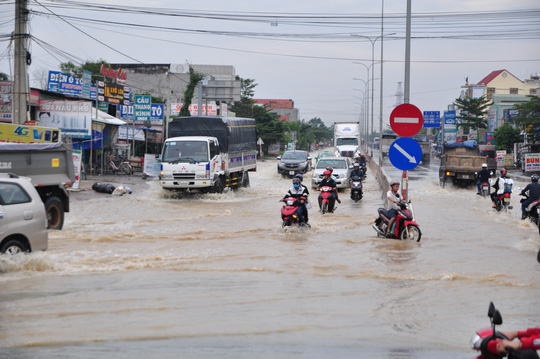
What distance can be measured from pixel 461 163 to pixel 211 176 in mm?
13455

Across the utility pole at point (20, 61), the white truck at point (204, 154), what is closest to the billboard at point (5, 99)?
the white truck at point (204, 154)

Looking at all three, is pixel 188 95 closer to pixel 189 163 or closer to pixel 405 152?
pixel 189 163

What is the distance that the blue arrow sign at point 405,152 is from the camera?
41.3 feet

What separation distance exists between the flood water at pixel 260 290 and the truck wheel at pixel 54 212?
1.56ft

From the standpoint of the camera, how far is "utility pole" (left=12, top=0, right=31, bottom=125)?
66.9ft

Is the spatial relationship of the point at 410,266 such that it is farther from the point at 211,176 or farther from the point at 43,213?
the point at 211,176

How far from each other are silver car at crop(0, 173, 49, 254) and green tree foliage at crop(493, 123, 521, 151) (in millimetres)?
Answer: 58097

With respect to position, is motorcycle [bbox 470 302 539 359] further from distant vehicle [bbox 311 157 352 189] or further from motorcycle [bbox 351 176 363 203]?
distant vehicle [bbox 311 157 352 189]

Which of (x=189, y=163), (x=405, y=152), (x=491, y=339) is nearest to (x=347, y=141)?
(x=189, y=163)

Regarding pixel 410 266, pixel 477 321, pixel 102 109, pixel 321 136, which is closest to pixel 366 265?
pixel 410 266

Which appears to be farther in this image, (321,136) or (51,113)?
(321,136)

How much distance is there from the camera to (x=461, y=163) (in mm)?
31531

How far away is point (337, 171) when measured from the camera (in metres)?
30.2

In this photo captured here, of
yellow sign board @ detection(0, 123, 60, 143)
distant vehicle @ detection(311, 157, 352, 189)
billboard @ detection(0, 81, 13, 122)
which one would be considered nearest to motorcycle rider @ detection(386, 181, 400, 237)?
yellow sign board @ detection(0, 123, 60, 143)
